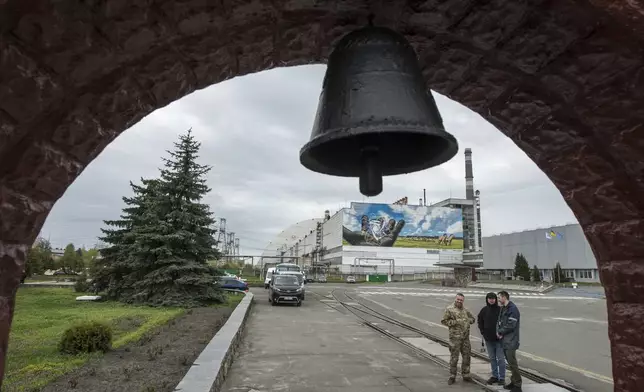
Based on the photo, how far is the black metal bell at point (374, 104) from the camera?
7.16 ft

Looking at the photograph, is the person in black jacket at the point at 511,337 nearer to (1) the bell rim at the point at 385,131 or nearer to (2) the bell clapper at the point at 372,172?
(1) the bell rim at the point at 385,131

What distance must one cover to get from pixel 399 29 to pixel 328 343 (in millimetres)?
10608

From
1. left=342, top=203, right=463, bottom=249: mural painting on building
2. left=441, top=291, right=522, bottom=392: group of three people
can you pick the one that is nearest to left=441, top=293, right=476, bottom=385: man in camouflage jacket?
left=441, top=291, right=522, bottom=392: group of three people

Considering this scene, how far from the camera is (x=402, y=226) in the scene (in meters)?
87.6

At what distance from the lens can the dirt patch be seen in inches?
258

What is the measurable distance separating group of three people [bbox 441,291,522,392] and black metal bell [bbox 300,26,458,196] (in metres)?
6.02

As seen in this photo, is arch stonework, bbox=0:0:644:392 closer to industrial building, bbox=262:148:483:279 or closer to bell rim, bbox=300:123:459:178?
bell rim, bbox=300:123:459:178

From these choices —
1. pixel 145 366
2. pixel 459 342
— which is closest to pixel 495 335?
pixel 459 342

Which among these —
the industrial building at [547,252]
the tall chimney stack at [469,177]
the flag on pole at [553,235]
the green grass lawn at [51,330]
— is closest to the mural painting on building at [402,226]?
the tall chimney stack at [469,177]

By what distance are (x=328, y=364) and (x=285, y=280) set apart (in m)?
15.2

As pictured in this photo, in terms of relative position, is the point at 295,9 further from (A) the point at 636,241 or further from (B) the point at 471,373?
(B) the point at 471,373

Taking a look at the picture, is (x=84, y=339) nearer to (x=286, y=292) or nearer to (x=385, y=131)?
(x=385, y=131)

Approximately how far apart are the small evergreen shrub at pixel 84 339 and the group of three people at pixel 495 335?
252 inches

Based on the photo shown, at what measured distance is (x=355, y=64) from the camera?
238 centimetres
